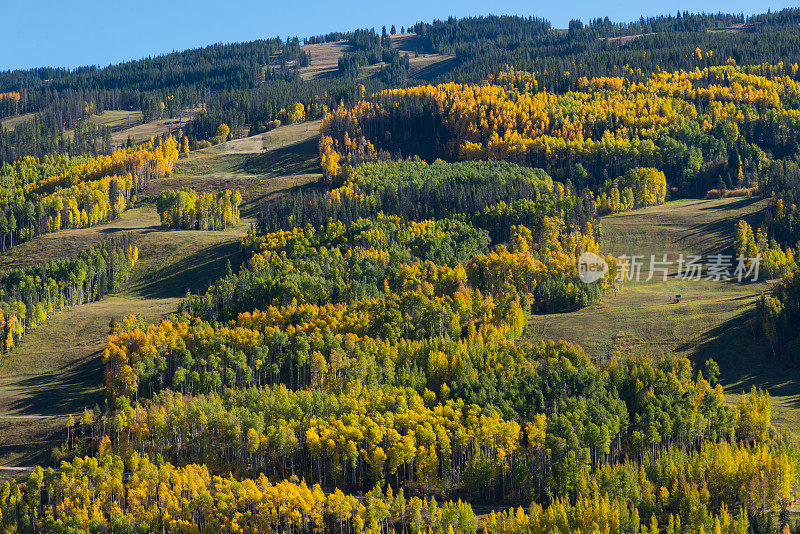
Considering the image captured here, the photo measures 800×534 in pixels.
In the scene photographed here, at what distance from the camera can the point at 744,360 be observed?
18650cm

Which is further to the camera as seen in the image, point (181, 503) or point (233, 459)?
point (233, 459)

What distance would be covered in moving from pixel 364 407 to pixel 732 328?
8193 centimetres

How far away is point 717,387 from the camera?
538 feet

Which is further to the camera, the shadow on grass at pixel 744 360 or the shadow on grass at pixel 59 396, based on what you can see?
the shadow on grass at pixel 59 396

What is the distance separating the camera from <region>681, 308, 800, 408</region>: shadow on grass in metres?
177

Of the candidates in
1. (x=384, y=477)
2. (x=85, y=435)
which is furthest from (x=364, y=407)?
(x=85, y=435)

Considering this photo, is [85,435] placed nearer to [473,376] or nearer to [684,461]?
[473,376]

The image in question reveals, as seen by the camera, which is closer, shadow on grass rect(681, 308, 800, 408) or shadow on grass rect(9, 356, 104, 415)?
shadow on grass rect(681, 308, 800, 408)

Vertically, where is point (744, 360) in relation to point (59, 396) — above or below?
below

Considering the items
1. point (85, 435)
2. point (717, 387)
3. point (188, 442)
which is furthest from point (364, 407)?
point (717, 387)

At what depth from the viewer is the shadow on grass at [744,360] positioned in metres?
177

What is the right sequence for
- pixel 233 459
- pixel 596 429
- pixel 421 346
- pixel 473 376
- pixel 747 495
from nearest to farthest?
pixel 747 495, pixel 596 429, pixel 233 459, pixel 473 376, pixel 421 346

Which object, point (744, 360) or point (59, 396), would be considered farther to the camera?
point (59, 396)

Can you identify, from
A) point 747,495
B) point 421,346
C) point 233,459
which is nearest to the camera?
point 747,495
